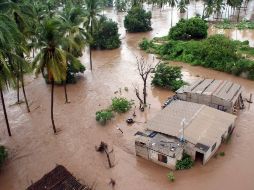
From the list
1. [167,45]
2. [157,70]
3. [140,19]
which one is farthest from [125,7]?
[157,70]

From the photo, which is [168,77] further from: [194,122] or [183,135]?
[183,135]

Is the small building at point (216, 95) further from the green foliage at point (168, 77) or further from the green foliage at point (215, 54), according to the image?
the green foliage at point (215, 54)

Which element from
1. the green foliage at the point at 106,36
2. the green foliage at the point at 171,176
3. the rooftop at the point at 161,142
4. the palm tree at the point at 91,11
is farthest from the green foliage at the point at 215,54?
the green foliage at the point at 171,176

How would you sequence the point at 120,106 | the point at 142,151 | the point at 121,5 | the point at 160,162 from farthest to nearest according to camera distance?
1. the point at 121,5
2. the point at 120,106
3. the point at 142,151
4. the point at 160,162

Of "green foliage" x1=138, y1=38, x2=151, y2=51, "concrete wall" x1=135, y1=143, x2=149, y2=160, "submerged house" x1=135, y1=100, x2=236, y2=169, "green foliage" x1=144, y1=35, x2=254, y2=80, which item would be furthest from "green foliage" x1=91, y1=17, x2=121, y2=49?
"concrete wall" x1=135, y1=143, x2=149, y2=160

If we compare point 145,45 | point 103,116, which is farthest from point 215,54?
point 103,116

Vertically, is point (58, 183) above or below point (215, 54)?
below
